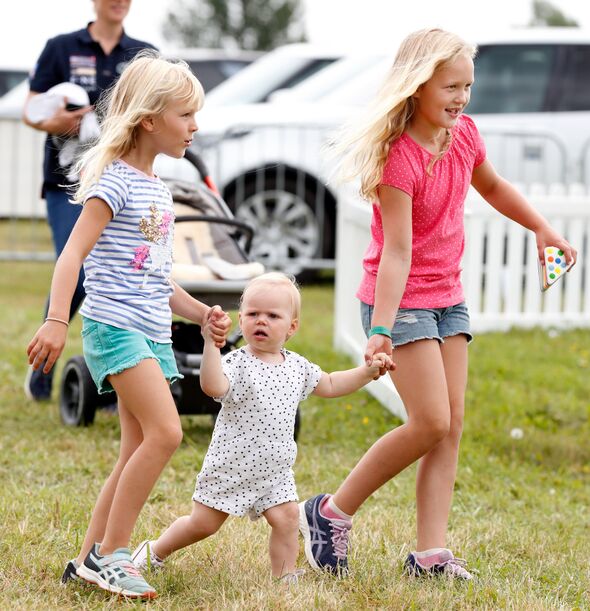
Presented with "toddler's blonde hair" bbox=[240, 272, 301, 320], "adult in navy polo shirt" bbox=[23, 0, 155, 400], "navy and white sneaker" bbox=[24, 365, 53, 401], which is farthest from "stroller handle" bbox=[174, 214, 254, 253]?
"toddler's blonde hair" bbox=[240, 272, 301, 320]

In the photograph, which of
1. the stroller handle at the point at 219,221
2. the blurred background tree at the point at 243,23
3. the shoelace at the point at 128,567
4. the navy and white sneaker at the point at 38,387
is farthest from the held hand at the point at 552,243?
the blurred background tree at the point at 243,23

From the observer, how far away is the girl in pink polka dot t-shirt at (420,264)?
3473 mm

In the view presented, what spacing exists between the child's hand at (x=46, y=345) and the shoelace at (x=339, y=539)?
3.62ft

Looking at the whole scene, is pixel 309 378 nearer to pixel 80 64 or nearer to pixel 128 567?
pixel 128 567

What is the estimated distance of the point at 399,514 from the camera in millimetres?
4492

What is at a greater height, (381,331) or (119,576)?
(381,331)

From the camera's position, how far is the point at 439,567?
365 cm

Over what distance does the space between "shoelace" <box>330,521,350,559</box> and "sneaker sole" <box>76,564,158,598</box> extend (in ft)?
2.05

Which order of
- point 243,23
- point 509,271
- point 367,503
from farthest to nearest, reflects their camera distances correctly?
point 243,23 → point 509,271 → point 367,503

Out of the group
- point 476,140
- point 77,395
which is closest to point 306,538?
point 476,140

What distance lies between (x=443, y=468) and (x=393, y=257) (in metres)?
0.72

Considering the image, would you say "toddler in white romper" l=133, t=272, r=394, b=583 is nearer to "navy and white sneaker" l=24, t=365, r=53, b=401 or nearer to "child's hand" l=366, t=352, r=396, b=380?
"child's hand" l=366, t=352, r=396, b=380

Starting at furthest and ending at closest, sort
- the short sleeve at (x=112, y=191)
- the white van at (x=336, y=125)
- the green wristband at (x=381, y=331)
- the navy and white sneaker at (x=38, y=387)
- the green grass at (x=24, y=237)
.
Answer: the green grass at (x=24, y=237), the white van at (x=336, y=125), the navy and white sneaker at (x=38, y=387), the green wristband at (x=381, y=331), the short sleeve at (x=112, y=191)

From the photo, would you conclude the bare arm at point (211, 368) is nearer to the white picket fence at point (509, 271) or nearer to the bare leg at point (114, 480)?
the bare leg at point (114, 480)
